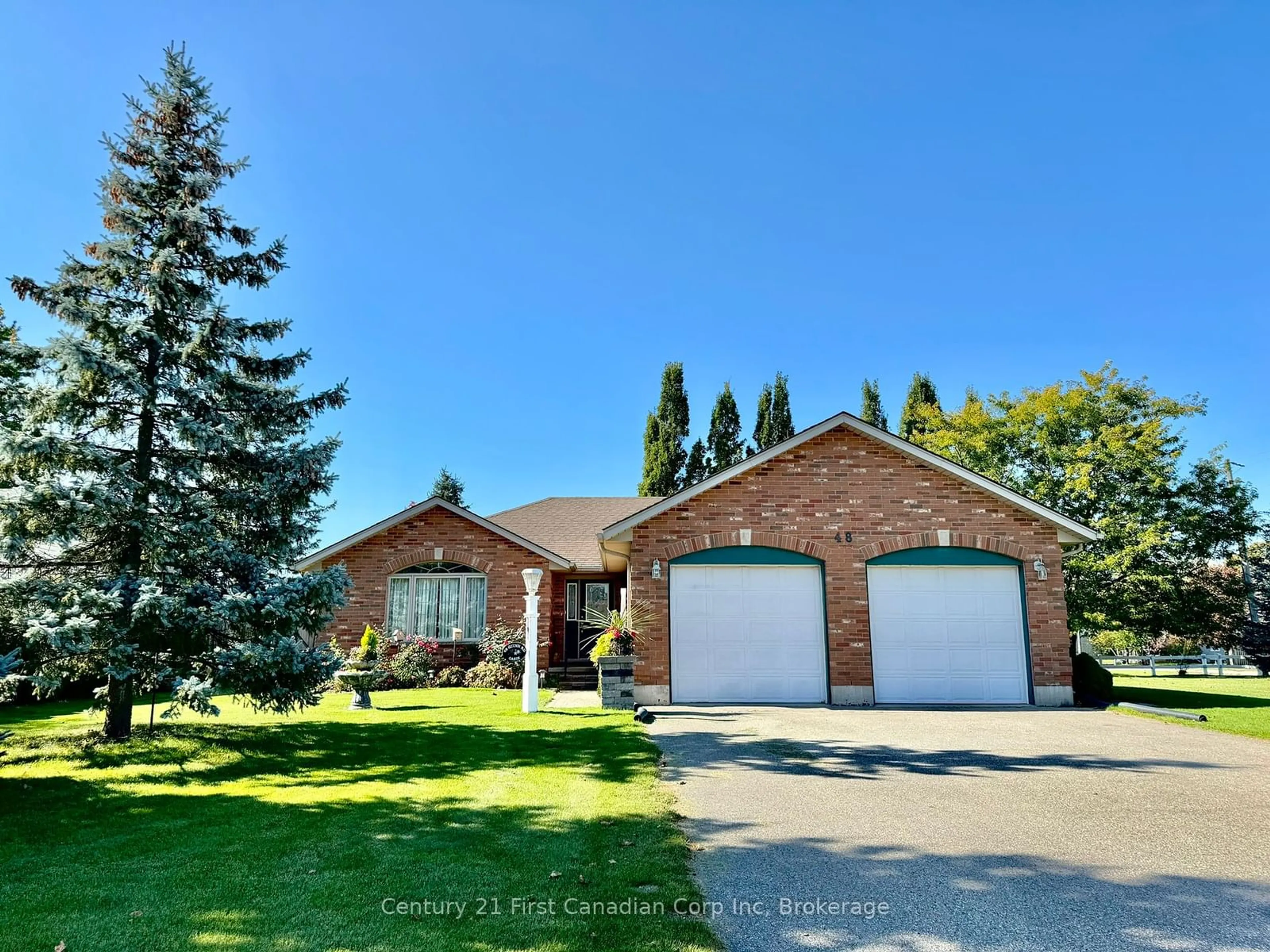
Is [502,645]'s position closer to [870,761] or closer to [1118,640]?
[870,761]

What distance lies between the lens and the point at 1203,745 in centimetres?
869

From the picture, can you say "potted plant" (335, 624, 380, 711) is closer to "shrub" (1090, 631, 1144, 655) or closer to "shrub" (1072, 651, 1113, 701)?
"shrub" (1072, 651, 1113, 701)

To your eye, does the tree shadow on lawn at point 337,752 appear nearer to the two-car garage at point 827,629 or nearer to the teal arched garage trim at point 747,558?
the two-car garage at point 827,629

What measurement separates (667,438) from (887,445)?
77.0 ft

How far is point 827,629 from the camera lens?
517 inches

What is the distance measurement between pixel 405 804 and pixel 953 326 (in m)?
18.8

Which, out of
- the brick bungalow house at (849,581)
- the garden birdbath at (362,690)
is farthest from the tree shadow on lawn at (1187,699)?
the garden birdbath at (362,690)

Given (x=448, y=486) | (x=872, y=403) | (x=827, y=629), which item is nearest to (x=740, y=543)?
(x=827, y=629)

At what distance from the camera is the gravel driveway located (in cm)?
350

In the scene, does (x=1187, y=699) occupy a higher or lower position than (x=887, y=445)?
lower

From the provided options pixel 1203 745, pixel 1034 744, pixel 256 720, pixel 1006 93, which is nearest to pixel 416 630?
pixel 256 720

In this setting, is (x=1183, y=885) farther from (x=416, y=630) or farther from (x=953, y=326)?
(x=953, y=326)

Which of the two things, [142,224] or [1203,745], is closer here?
[1203,745]

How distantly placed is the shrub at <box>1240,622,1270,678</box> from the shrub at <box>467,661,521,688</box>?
25.9 meters
